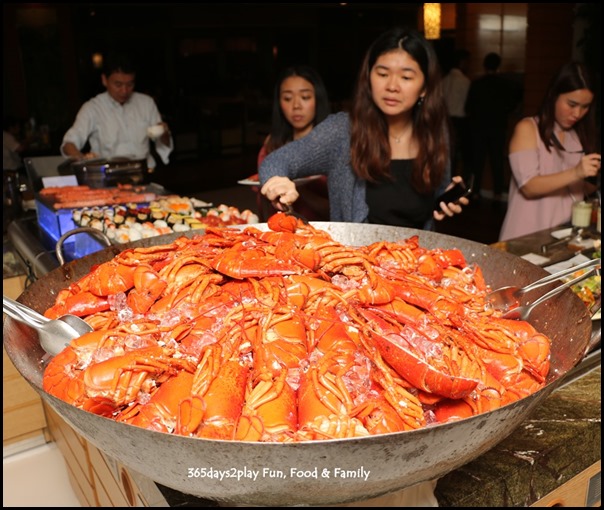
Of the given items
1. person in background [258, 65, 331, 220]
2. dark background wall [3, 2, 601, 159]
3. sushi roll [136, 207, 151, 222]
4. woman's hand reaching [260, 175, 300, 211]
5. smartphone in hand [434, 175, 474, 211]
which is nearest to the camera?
woman's hand reaching [260, 175, 300, 211]

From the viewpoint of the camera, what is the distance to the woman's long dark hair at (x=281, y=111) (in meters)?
3.58

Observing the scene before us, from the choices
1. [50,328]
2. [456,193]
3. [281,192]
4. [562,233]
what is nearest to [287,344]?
[50,328]

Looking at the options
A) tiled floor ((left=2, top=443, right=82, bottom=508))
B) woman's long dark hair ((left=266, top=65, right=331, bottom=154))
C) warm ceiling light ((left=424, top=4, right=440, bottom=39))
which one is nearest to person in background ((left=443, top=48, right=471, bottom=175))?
warm ceiling light ((left=424, top=4, right=440, bottom=39))

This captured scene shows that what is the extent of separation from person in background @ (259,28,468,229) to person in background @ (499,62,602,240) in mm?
1054

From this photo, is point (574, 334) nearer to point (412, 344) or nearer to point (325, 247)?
point (412, 344)

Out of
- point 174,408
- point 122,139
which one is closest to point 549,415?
point 174,408

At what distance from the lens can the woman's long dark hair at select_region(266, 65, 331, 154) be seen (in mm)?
3580

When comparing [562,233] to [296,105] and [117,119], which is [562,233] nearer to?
[296,105]

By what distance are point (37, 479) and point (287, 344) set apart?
2.21 metres

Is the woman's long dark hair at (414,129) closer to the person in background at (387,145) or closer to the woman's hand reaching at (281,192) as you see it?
the person in background at (387,145)

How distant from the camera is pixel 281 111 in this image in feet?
12.0

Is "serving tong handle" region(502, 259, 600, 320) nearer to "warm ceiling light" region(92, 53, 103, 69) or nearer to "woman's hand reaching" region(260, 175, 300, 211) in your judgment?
"woman's hand reaching" region(260, 175, 300, 211)

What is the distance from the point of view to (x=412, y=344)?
919 mm

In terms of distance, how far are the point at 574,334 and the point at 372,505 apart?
526 millimetres
